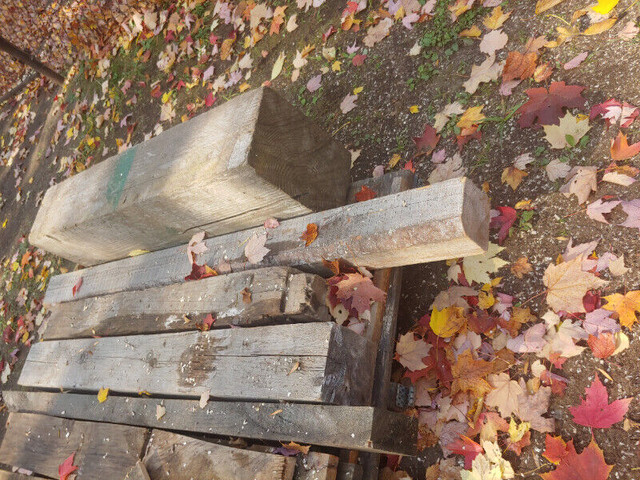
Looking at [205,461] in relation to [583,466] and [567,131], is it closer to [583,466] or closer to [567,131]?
[583,466]

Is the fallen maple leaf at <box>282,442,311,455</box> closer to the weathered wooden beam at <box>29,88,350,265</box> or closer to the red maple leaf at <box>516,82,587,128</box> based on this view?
the weathered wooden beam at <box>29,88,350,265</box>

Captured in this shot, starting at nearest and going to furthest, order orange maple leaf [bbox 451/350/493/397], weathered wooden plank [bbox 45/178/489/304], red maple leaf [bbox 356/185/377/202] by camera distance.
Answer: weathered wooden plank [bbox 45/178/489/304] < orange maple leaf [bbox 451/350/493/397] < red maple leaf [bbox 356/185/377/202]

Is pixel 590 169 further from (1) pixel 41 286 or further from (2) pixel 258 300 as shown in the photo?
(1) pixel 41 286

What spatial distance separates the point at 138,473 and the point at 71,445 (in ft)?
2.17

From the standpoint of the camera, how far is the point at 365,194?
94.2 inches

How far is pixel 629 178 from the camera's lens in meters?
2.04

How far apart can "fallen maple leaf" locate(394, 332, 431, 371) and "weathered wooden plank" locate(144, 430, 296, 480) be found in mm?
693

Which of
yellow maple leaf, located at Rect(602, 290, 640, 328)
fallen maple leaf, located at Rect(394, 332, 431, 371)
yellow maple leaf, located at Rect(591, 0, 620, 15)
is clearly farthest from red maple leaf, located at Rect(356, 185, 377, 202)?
yellow maple leaf, located at Rect(591, 0, 620, 15)

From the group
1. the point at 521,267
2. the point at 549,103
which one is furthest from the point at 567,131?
the point at 521,267

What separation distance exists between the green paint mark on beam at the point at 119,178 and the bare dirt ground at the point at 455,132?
4.34 ft

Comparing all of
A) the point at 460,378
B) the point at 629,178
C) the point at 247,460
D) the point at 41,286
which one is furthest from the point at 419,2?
the point at 41,286

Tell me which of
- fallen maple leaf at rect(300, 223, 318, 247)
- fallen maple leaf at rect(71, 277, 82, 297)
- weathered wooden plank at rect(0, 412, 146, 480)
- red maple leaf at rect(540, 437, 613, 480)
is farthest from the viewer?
fallen maple leaf at rect(71, 277, 82, 297)

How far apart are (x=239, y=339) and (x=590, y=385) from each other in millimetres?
1389

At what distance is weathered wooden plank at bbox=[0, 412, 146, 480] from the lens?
226 cm
